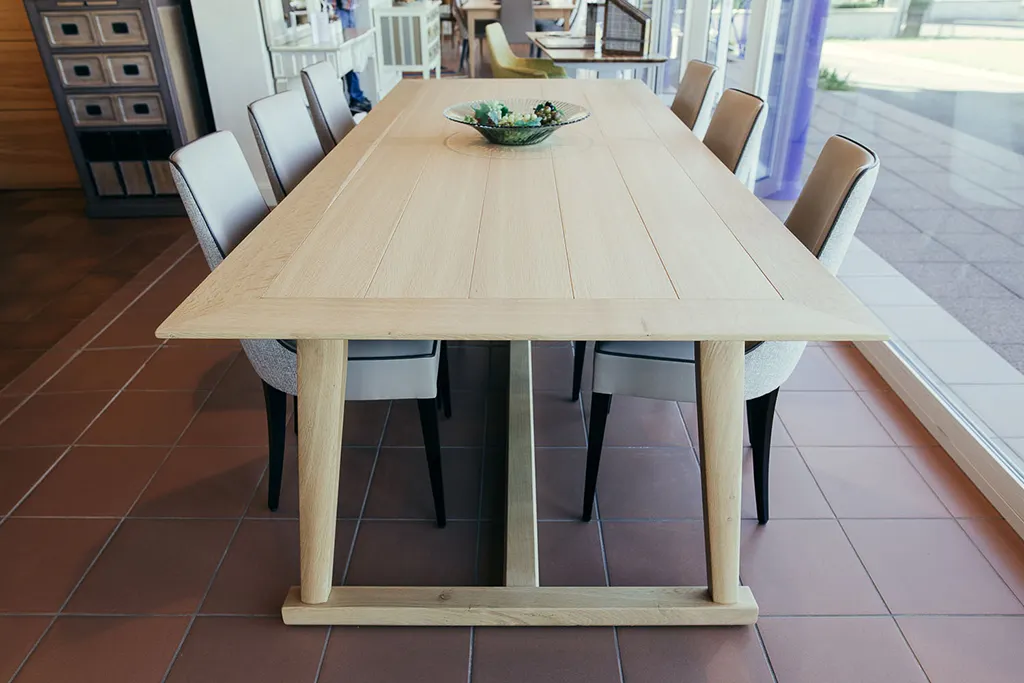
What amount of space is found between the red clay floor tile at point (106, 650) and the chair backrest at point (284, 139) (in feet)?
3.63

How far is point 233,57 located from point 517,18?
397cm

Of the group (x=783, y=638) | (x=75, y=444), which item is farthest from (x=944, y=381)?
(x=75, y=444)

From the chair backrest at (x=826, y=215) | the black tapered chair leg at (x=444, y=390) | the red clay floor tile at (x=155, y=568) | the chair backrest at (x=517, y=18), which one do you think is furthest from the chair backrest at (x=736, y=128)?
the chair backrest at (x=517, y=18)

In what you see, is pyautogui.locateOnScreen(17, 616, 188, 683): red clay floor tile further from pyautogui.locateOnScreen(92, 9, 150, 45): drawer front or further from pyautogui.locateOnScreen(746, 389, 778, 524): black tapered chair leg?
pyautogui.locateOnScreen(92, 9, 150, 45): drawer front

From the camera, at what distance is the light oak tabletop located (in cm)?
115

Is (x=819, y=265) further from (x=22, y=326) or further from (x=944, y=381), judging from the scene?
(x=22, y=326)

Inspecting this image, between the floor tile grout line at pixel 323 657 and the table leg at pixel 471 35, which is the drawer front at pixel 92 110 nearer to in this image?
the floor tile grout line at pixel 323 657

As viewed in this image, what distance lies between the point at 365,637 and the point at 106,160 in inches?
132

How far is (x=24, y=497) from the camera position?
6.35 feet

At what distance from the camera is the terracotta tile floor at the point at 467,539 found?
1.49m

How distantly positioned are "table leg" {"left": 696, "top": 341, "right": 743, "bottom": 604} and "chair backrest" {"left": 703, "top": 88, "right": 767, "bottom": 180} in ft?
2.84

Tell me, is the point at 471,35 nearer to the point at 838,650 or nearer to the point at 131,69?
the point at 131,69

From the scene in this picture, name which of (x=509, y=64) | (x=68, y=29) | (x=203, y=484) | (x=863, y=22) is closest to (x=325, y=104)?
(x=203, y=484)

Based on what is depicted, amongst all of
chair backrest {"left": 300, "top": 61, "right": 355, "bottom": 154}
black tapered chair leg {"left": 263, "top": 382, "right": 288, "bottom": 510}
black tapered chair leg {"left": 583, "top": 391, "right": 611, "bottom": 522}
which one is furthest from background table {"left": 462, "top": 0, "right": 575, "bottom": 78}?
black tapered chair leg {"left": 583, "top": 391, "right": 611, "bottom": 522}
